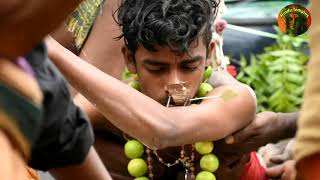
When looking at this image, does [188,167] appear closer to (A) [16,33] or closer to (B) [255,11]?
(A) [16,33]

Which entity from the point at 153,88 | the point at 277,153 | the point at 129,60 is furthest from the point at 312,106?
the point at 277,153

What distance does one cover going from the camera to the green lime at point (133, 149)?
2.34 meters

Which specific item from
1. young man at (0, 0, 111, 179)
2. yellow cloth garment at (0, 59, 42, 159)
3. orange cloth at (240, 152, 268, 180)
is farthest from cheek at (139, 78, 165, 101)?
yellow cloth garment at (0, 59, 42, 159)

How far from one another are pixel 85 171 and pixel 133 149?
912mm

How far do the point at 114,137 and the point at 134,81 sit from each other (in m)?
0.19

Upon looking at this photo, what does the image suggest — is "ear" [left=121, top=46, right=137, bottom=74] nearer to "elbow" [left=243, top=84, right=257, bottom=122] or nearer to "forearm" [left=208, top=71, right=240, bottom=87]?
"forearm" [left=208, top=71, right=240, bottom=87]

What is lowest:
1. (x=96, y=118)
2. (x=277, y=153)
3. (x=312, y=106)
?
(x=277, y=153)

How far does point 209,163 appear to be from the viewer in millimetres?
2297

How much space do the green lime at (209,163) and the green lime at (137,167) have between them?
7.0 inches

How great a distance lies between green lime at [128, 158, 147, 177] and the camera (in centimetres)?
234

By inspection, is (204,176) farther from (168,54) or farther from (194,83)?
(168,54)

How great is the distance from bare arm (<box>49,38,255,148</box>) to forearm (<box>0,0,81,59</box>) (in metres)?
1.02

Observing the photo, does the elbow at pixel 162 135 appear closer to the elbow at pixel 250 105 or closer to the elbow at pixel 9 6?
the elbow at pixel 250 105

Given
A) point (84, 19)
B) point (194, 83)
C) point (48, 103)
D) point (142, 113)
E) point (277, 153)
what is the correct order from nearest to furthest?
point (48, 103)
point (142, 113)
point (194, 83)
point (84, 19)
point (277, 153)
